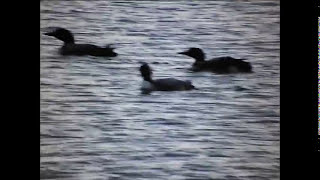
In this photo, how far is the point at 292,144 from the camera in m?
1.85

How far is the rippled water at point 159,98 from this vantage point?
183cm

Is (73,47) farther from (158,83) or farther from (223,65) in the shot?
(223,65)

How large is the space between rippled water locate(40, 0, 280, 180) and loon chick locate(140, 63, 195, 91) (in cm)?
2

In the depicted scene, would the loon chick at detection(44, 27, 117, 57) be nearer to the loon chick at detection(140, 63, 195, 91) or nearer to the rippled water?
the rippled water

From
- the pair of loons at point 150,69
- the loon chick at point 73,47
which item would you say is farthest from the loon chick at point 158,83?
the loon chick at point 73,47

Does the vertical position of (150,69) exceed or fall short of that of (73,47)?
it falls short

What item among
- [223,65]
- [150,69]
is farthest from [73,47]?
[223,65]

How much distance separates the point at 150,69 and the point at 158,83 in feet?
0.23

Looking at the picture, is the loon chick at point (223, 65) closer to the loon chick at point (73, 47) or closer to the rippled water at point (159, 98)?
the rippled water at point (159, 98)

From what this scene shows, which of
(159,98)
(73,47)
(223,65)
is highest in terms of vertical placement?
(73,47)

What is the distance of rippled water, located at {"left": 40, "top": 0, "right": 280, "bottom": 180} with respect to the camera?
1835mm

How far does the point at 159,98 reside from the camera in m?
1.86
